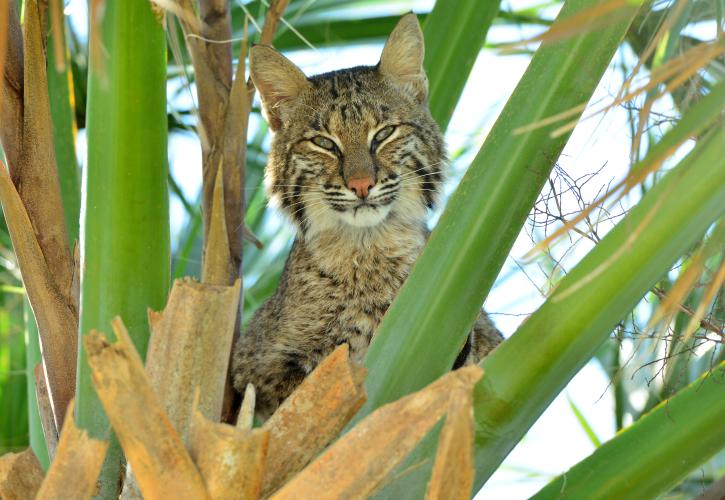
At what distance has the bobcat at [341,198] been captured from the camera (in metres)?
3.75

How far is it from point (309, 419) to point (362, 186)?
1895mm

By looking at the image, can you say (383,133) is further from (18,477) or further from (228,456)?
(228,456)

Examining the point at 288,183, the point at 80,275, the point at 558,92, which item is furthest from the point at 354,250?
the point at 558,92

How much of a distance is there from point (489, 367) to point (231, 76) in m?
1.33

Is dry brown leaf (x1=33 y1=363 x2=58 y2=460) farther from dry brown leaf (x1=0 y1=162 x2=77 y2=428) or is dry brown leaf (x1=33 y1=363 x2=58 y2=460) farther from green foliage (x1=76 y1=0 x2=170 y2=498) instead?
green foliage (x1=76 y1=0 x2=170 y2=498)

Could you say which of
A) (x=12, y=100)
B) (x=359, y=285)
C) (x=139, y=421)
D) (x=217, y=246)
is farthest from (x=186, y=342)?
(x=359, y=285)

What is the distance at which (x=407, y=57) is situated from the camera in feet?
13.6

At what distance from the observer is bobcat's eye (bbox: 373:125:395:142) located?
4.11 m

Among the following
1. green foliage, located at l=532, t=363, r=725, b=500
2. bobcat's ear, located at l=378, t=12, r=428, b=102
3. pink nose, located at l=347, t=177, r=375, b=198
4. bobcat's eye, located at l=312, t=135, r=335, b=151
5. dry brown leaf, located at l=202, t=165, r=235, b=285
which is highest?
bobcat's ear, located at l=378, t=12, r=428, b=102

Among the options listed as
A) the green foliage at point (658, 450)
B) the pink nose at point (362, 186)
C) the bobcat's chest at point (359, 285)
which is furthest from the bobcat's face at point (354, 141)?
the green foliage at point (658, 450)

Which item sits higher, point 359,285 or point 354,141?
point 354,141

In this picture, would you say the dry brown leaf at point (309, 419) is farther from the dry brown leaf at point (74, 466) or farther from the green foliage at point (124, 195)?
the green foliage at point (124, 195)

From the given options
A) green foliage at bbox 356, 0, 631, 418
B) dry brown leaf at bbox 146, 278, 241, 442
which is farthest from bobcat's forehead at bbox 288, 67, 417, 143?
dry brown leaf at bbox 146, 278, 241, 442

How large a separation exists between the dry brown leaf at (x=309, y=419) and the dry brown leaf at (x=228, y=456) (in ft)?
0.44
